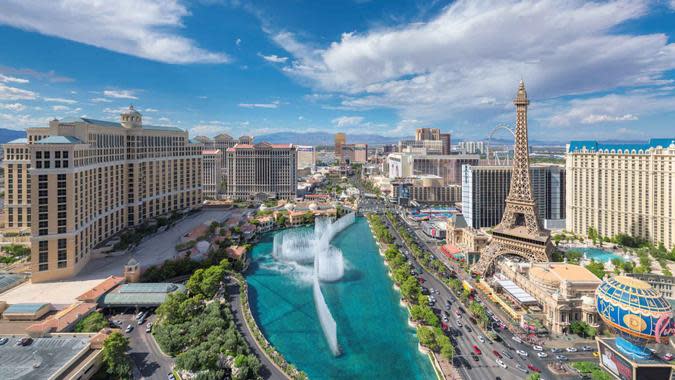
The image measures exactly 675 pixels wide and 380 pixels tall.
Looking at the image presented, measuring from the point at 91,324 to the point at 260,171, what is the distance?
299 ft

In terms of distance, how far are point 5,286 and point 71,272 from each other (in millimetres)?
6629

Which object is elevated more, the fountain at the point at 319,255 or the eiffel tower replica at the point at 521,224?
the eiffel tower replica at the point at 521,224

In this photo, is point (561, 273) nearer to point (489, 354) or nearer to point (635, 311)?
point (635, 311)

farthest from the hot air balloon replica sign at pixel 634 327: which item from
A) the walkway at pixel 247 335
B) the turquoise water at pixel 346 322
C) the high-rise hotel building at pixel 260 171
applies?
the high-rise hotel building at pixel 260 171

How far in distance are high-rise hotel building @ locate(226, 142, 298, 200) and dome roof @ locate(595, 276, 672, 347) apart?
102599mm

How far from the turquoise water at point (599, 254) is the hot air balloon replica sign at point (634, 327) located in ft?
108

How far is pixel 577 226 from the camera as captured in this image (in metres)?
75.5

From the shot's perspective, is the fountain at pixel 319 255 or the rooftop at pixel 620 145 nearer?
the fountain at pixel 319 255

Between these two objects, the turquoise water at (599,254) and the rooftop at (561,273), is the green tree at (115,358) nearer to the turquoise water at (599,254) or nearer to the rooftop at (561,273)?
the rooftop at (561,273)

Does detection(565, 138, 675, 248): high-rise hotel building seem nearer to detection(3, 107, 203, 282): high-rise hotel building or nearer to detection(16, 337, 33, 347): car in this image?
detection(3, 107, 203, 282): high-rise hotel building

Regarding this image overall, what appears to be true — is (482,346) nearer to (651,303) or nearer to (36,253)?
(651,303)

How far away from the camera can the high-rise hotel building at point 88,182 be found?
45469 mm

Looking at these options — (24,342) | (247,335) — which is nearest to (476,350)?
(247,335)

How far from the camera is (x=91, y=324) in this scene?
3394 cm
